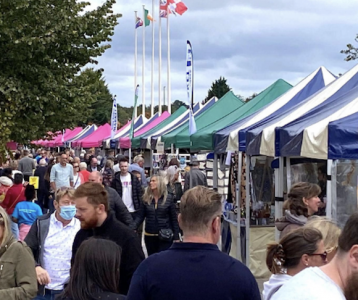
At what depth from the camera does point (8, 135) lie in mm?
15305

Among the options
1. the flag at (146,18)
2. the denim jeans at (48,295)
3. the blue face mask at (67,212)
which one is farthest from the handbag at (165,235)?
the flag at (146,18)

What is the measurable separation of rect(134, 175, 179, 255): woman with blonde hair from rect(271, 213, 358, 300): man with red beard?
728cm

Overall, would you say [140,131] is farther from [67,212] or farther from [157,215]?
[67,212]

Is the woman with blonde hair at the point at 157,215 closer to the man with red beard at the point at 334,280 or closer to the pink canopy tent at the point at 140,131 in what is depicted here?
the man with red beard at the point at 334,280

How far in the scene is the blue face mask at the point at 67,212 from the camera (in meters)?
5.80

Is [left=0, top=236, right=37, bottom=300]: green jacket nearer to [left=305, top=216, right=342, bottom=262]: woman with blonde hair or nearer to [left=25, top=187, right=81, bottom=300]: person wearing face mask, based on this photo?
[left=25, top=187, right=81, bottom=300]: person wearing face mask

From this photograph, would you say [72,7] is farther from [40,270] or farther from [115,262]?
[115,262]

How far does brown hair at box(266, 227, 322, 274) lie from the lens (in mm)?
3574

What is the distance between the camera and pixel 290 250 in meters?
3.59

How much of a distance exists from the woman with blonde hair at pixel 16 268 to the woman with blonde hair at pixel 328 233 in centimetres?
180

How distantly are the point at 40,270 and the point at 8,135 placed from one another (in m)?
10.7

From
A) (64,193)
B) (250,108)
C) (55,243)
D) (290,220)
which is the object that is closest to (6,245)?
(55,243)

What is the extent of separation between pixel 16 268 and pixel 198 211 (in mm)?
1732

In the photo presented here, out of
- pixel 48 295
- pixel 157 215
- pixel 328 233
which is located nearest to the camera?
pixel 328 233
